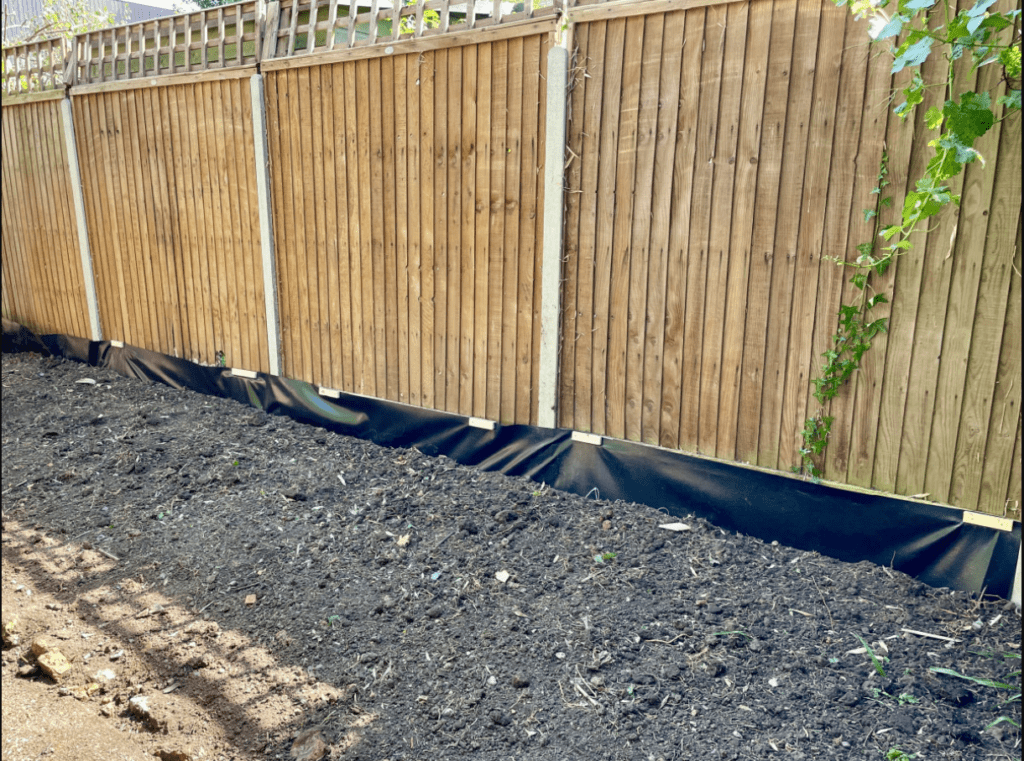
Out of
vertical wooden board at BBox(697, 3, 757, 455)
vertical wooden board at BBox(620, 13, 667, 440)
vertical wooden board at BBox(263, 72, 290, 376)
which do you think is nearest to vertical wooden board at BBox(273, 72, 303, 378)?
vertical wooden board at BBox(263, 72, 290, 376)

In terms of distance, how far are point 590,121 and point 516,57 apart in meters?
0.56

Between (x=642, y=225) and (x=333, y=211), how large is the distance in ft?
7.13

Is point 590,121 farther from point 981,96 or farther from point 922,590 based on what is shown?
point 922,590

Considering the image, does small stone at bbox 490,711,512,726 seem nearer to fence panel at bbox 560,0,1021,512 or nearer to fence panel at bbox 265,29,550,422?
fence panel at bbox 560,0,1021,512

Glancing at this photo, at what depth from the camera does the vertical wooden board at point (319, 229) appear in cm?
485

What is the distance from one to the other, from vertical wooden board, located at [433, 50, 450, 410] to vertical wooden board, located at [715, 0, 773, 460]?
1.68 meters

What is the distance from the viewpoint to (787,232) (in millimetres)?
3369

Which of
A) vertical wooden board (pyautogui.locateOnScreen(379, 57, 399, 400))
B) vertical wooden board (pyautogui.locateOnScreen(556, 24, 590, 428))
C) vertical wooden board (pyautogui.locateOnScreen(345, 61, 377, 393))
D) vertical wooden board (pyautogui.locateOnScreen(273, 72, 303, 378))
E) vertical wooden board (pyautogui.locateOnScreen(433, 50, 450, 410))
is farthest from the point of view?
vertical wooden board (pyautogui.locateOnScreen(273, 72, 303, 378))

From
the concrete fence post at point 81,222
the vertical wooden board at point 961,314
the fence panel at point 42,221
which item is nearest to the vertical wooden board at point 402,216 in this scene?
the vertical wooden board at point 961,314

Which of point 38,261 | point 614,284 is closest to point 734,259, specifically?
point 614,284

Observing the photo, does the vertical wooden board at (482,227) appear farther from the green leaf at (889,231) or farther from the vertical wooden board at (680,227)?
the green leaf at (889,231)

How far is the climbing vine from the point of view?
2.45 m

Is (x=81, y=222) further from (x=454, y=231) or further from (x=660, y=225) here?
(x=660, y=225)

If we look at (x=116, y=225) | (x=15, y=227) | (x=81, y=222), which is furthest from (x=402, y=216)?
(x=15, y=227)
